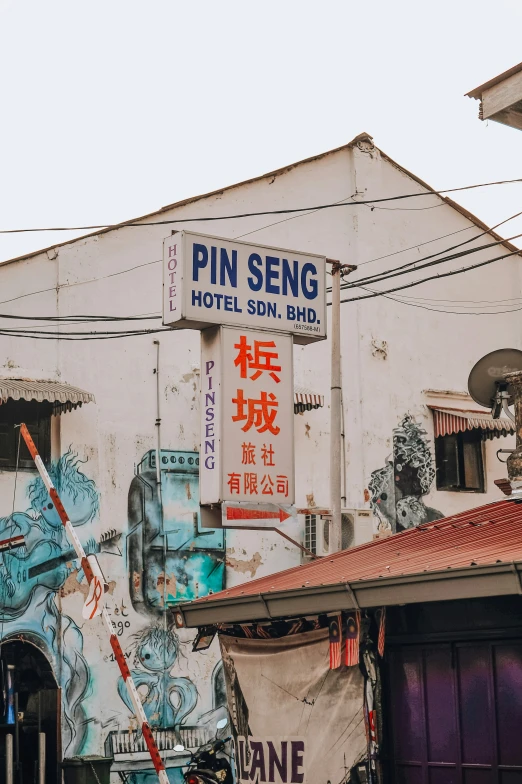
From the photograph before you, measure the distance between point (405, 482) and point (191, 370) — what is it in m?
4.83

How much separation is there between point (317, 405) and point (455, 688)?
9810 millimetres

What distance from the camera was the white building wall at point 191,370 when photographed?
56.2ft

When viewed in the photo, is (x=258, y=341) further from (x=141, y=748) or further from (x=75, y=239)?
(x=141, y=748)

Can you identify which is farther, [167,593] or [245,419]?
[167,593]

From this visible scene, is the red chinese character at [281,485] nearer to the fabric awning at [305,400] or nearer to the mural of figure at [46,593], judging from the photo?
the mural of figure at [46,593]

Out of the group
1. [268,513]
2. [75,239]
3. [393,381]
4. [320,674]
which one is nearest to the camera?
[320,674]

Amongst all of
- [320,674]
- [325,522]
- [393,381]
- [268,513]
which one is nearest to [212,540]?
[325,522]

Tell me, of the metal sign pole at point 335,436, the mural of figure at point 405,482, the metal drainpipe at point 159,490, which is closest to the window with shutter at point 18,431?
the metal drainpipe at point 159,490

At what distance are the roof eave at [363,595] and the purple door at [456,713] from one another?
1091 millimetres

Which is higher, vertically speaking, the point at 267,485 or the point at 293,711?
the point at 267,485

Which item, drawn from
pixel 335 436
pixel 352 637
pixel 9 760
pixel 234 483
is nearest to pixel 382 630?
pixel 352 637

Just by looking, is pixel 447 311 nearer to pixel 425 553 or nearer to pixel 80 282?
pixel 80 282

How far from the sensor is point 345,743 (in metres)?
10.3

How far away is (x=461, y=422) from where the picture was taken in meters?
21.3
